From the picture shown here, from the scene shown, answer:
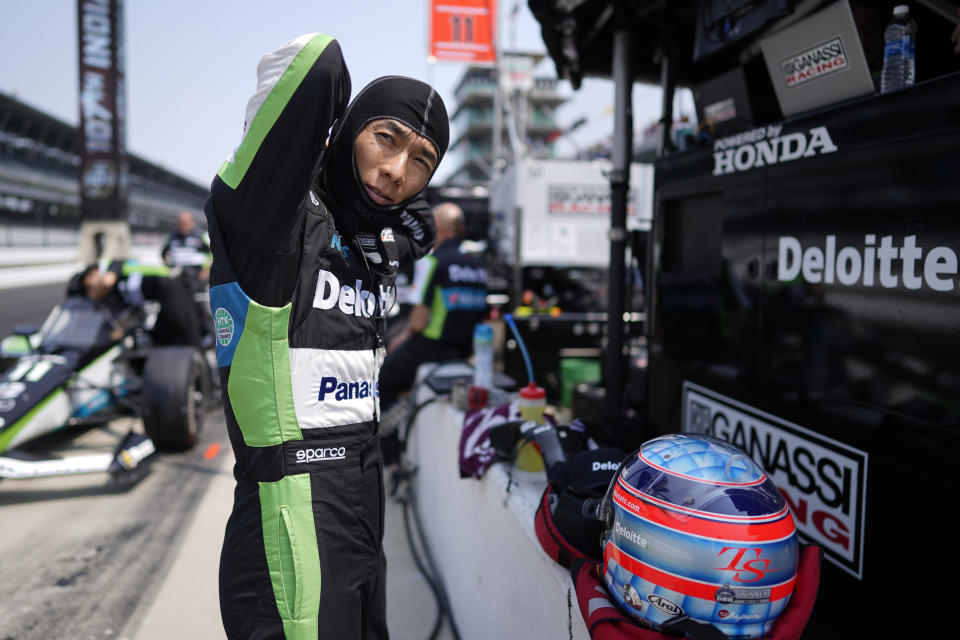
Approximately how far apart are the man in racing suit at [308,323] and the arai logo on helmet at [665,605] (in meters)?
0.70

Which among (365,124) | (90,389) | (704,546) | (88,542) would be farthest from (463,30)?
(704,546)

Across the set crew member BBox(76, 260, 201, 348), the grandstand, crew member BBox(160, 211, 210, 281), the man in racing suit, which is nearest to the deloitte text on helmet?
the man in racing suit

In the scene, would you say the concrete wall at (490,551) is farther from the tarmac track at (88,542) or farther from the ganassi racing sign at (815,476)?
the tarmac track at (88,542)

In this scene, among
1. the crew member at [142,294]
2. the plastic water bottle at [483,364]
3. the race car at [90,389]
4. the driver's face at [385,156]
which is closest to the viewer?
the driver's face at [385,156]

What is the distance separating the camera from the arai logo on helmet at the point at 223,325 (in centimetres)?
123

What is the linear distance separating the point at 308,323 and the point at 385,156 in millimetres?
443

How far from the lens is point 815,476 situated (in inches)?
72.0

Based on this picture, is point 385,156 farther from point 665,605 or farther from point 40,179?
point 40,179

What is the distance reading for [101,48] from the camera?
54.9 feet

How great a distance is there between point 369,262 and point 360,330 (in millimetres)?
191

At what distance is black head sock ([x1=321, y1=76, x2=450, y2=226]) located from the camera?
1.35 m

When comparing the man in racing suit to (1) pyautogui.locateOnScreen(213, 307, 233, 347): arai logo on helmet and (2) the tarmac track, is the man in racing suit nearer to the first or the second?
(1) pyautogui.locateOnScreen(213, 307, 233, 347): arai logo on helmet

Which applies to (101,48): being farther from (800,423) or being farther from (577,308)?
(800,423)

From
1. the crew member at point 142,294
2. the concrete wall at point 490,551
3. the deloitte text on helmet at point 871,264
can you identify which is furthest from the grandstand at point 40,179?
the deloitte text on helmet at point 871,264
